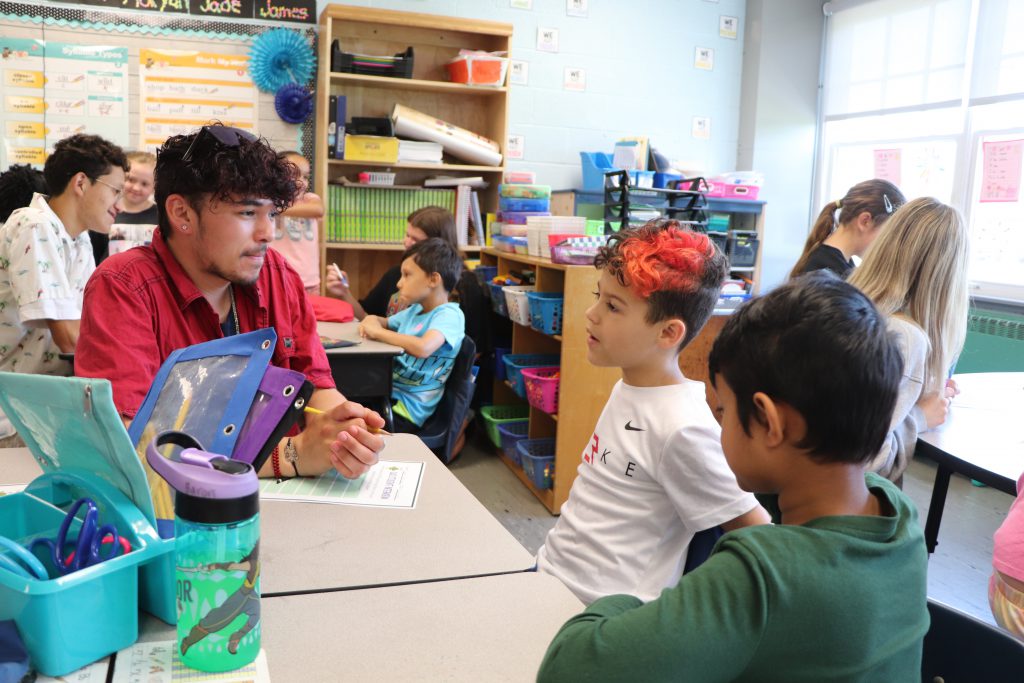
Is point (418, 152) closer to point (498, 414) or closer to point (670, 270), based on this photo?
point (498, 414)

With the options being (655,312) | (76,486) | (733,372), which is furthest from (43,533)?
(655,312)

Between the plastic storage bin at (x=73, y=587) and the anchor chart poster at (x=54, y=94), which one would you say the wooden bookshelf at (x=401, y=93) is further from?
the plastic storage bin at (x=73, y=587)

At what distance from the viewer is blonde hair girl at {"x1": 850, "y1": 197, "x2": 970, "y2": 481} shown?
216 cm

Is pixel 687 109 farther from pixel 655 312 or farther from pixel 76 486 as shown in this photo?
pixel 76 486

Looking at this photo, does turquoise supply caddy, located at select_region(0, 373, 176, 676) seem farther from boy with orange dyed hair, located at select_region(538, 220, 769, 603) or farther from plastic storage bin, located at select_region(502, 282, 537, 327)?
plastic storage bin, located at select_region(502, 282, 537, 327)

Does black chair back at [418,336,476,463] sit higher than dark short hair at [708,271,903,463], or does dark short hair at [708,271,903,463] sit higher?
dark short hair at [708,271,903,463]

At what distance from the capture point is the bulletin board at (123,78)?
4.51m

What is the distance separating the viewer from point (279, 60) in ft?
15.6

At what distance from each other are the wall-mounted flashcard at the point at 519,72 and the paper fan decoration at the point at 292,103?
1285mm

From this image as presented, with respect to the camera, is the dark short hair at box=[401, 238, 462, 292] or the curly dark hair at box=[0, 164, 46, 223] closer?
the curly dark hair at box=[0, 164, 46, 223]

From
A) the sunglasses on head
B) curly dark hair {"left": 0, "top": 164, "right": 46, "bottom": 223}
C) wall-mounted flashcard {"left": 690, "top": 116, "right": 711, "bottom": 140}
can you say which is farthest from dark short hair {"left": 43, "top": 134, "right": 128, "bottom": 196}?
wall-mounted flashcard {"left": 690, "top": 116, "right": 711, "bottom": 140}

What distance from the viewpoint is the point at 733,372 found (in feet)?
3.03

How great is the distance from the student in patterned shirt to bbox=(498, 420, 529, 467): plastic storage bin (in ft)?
6.52

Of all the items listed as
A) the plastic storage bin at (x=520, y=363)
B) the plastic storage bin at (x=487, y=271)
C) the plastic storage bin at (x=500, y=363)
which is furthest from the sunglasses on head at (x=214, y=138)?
the plastic storage bin at (x=487, y=271)
